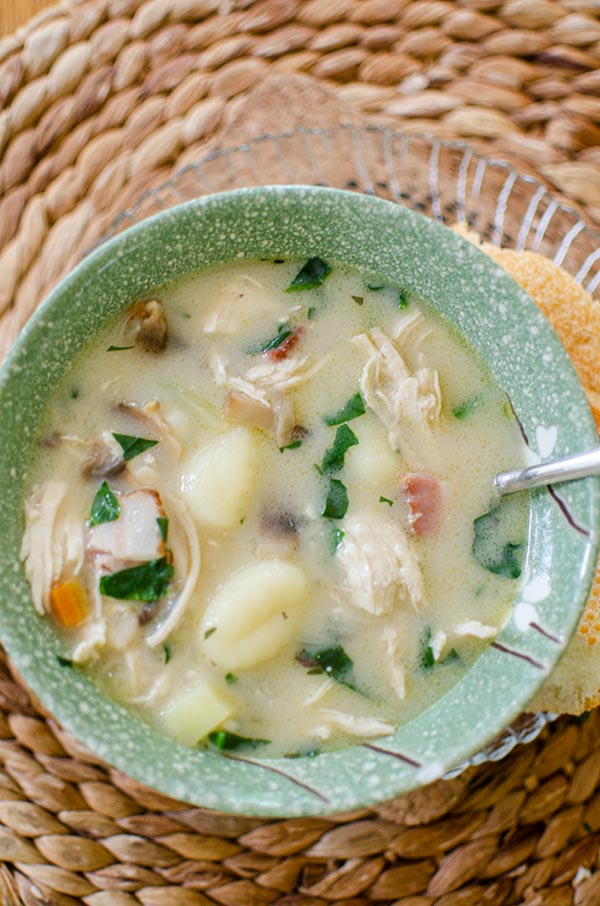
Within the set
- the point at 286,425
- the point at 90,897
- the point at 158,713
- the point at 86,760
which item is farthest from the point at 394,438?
the point at 90,897

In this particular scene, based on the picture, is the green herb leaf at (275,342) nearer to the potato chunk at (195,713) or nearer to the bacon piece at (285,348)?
the bacon piece at (285,348)

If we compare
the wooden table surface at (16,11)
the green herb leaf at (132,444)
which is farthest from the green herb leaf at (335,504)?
the wooden table surface at (16,11)

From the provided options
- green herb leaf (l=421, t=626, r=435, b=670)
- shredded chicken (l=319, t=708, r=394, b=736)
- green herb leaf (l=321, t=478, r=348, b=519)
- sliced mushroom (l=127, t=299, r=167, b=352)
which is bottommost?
shredded chicken (l=319, t=708, r=394, b=736)

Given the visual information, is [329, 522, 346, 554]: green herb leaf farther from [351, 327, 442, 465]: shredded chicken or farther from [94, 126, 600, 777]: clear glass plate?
[94, 126, 600, 777]: clear glass plate

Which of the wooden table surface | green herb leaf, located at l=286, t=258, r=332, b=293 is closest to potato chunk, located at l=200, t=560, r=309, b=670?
green herb leaf, located at l=286, t=258, r=332, b=293

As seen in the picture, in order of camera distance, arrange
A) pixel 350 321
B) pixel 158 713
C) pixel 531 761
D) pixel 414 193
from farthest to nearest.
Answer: pixel 414 193, pixel 531 761, pixel 350 321, pixel 158 713

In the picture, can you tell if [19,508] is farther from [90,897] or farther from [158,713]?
[90,897]

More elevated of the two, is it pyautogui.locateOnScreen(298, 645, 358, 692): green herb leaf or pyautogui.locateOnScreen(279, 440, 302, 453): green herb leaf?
pyautogui.locateOnScreen(279, 440, 302, 453): green herb leaf
